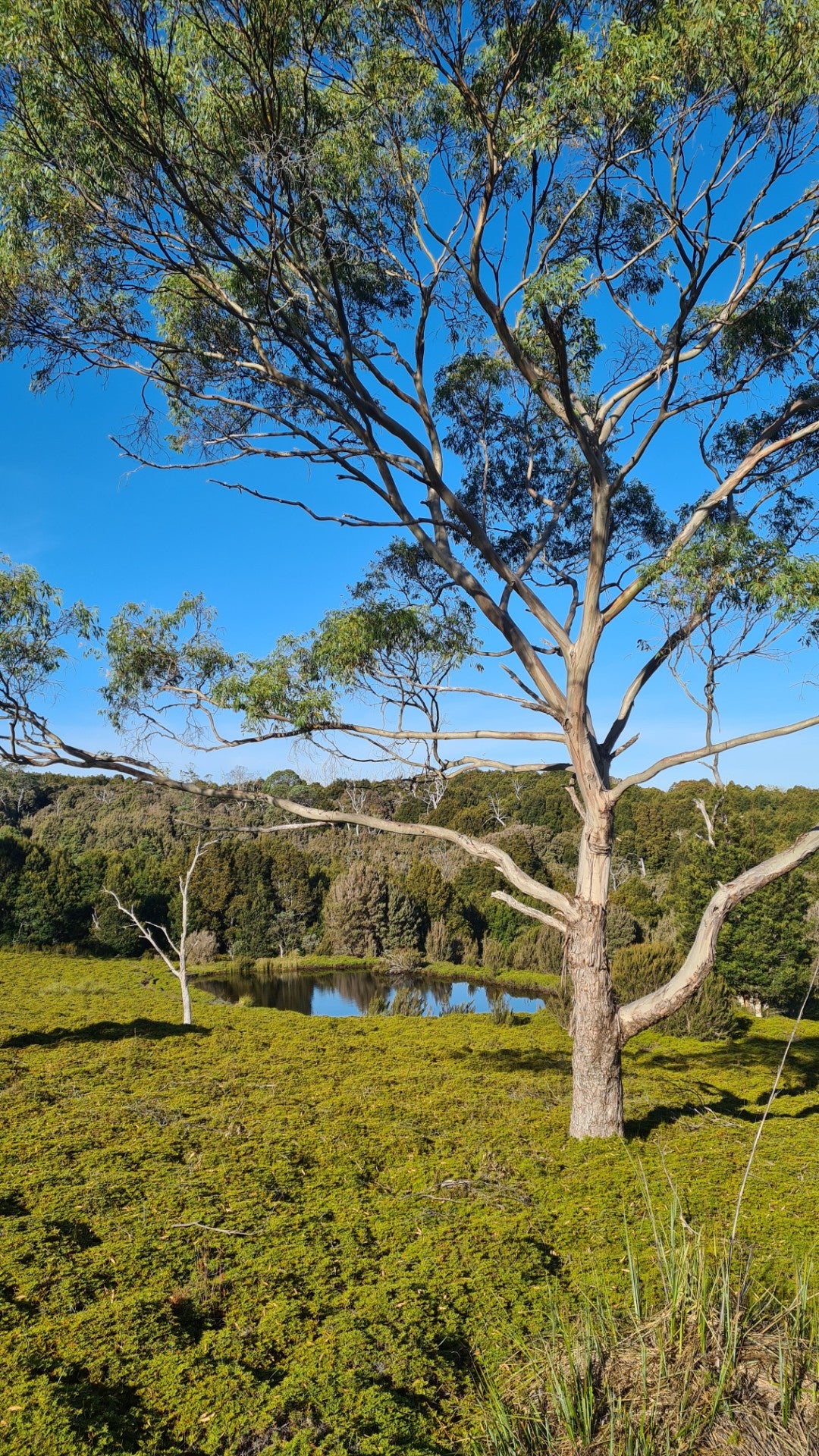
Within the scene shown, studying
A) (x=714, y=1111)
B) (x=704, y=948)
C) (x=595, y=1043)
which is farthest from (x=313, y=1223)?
(x=714, y=1111)

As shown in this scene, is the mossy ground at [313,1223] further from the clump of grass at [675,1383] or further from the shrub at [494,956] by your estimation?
the shrub at [494,956]

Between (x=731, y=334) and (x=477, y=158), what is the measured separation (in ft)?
8.14

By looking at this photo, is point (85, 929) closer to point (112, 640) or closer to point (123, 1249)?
point (112, 640)

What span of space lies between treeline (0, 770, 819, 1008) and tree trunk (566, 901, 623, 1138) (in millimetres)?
8244

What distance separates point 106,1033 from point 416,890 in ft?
55.7

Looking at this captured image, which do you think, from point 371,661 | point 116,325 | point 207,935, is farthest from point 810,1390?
point 207,935

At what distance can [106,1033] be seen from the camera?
9.09m

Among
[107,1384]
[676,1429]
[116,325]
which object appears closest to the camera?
[676,1429]

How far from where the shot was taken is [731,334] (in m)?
6.68

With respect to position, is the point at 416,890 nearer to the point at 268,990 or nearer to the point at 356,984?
the point at 356,984

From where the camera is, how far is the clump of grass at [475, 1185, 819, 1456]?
2062 millimetres

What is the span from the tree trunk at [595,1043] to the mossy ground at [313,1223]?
0.59ft

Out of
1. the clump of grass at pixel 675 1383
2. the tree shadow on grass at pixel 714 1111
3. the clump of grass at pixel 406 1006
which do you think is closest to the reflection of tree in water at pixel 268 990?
the clump of grass at pixel 406 1006

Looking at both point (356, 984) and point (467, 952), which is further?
point (467, 952)
